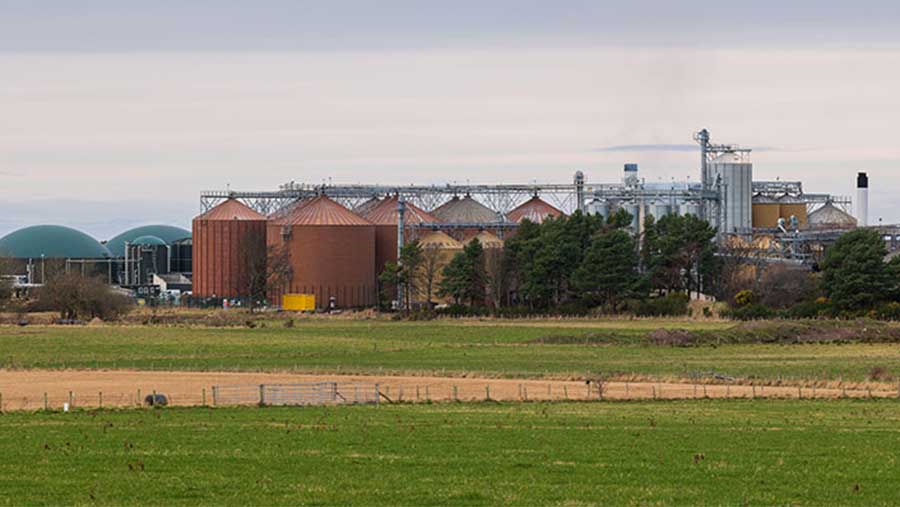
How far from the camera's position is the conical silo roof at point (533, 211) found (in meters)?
178

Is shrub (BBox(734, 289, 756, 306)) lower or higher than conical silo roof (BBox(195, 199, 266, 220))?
lower

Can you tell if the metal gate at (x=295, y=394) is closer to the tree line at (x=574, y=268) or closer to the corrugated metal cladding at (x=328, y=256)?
the tree line at (x=574, y=268)

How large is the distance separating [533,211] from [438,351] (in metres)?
85.6

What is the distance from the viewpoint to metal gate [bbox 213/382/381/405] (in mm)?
56750

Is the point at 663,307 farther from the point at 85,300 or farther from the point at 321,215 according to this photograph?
the point at 85,300

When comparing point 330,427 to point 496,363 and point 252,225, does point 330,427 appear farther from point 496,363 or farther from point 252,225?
point 252,225

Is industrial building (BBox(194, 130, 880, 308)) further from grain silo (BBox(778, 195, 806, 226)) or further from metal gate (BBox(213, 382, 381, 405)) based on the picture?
metal gate (BBox(213, 382, 381, 405))

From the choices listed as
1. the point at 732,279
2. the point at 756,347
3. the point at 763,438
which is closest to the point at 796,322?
the point at 756,347

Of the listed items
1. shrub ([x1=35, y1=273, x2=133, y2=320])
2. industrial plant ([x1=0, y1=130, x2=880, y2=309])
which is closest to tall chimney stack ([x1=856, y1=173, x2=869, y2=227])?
industrial plant ([x1=0, y1=130, x2=880, y2=309])

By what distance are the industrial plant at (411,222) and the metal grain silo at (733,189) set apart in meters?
0.11

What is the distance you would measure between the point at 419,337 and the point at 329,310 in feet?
150

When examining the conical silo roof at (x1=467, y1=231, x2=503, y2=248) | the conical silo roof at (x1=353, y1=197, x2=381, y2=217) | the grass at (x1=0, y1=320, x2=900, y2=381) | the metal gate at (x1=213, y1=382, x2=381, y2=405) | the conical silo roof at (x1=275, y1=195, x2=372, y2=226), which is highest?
the conical silo roof at (x1=353, y1=197, x2=381, y2=217)

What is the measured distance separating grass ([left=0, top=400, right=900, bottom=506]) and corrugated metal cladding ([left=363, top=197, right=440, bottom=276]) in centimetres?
11488

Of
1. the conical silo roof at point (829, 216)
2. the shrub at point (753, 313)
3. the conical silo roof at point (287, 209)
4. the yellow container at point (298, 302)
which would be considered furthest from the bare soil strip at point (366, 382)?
the conical silo roof at point (829, 216)
